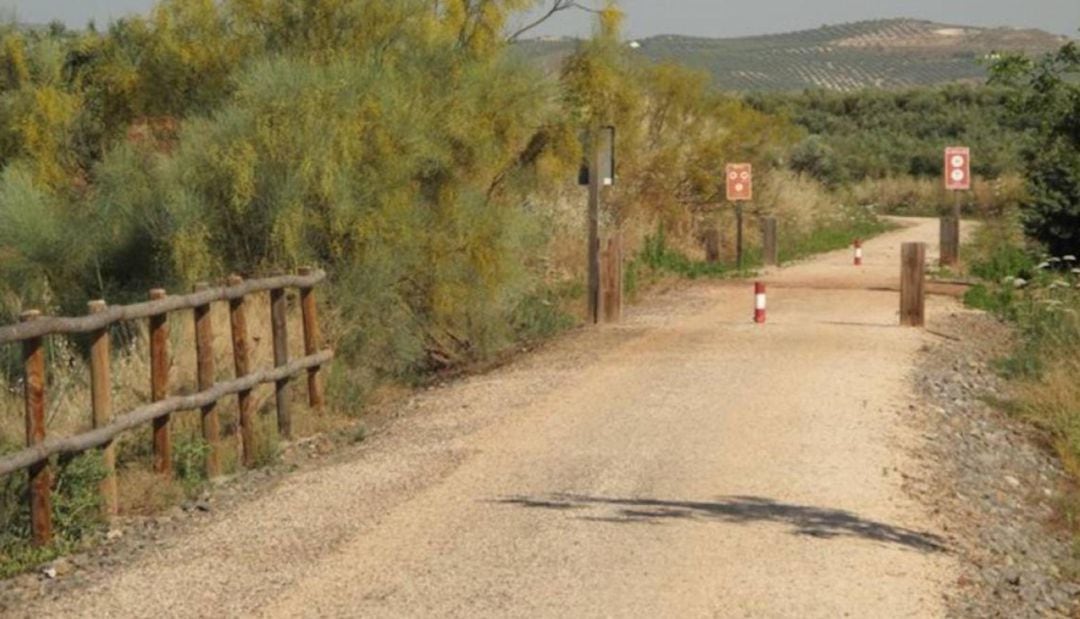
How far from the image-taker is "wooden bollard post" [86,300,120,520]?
507 inches

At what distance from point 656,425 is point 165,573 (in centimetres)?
599

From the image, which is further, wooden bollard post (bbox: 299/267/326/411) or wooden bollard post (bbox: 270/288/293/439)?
wooden bollard post (bbox: 299/267/326/411)

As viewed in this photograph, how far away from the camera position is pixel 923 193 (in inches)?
2852

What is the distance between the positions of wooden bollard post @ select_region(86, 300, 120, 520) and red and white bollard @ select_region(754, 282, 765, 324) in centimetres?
1307

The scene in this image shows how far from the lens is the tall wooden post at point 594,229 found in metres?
24.6

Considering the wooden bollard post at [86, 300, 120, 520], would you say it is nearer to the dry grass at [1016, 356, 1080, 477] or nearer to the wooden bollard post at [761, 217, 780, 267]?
the dry grass at [1016, 356, 1080, 477]

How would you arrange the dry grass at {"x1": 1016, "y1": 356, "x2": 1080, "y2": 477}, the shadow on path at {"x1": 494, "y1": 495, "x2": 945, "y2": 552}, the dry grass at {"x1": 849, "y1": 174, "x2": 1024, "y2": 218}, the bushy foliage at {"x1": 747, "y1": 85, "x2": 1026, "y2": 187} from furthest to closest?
the bushy foliage at {"x1": 747, "y1": 85, "x2": 1026, "y2": 187}
the dry grass at {"x1": 849, "y1": 174, "x2": 1024, "y2": 218}
the dry grass at {"x1": 1016, "y1": 356, "x2": 1080, "y2": 477}
the shadow on path at {"x1": 494, "y1": 495, "x2": 945, "y2": 552}

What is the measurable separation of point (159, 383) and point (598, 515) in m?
3.57

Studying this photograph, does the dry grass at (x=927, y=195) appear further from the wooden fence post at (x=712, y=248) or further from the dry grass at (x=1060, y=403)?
the dry grass at (x=1060, y=403)

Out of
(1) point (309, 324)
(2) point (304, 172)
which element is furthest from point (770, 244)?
(1) point (309, 324)

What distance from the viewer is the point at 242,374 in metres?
15.4

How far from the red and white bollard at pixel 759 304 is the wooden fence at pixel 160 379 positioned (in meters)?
8.50

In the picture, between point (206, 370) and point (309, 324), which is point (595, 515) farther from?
point (309, 324)

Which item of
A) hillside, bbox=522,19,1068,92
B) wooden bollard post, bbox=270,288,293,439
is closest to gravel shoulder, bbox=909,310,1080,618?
wooden bollard post, bbox=270,288,293,439
